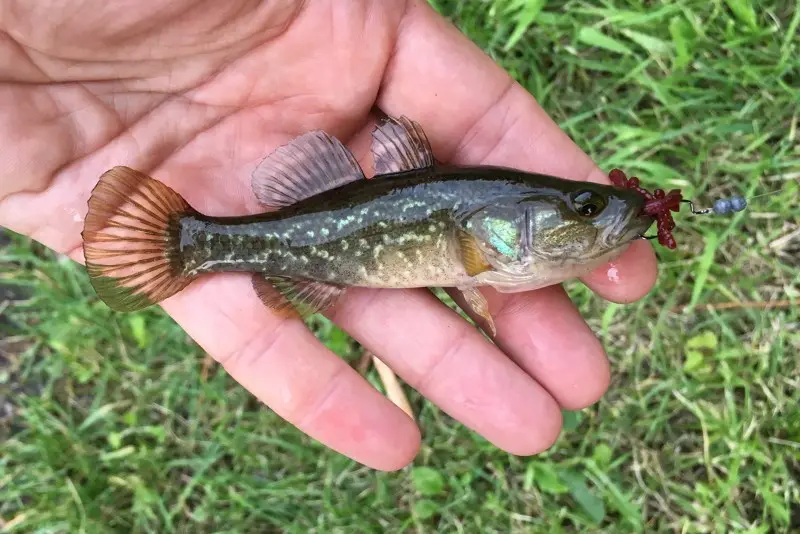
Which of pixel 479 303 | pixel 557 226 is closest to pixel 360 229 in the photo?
pixel 479 303

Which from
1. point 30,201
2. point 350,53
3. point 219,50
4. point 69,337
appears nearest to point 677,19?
point 350,53

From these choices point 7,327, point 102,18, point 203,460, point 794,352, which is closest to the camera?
point 102,18

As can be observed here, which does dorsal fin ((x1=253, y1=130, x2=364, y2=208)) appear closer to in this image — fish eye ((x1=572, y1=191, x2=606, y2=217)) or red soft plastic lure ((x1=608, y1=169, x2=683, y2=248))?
fish eye ((x1=572, y1=191, x2=606, y2=217))

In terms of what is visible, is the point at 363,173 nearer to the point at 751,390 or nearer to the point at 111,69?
the point at 111,69

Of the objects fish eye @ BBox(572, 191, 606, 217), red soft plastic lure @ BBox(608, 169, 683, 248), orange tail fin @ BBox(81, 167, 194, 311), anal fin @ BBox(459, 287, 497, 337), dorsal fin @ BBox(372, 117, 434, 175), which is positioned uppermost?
red soft plastic lure @ BBox(608, 169, 683, 248)

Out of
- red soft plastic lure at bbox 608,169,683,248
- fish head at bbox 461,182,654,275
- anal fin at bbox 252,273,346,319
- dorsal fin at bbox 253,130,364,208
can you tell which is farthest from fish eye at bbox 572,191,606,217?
anal fin at bbox 252,273,346,319

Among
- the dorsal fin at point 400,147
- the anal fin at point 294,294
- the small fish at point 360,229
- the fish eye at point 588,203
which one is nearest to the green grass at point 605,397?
the anal fin at point 294,294

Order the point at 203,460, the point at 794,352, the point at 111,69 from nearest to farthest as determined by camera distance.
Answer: the point at 111,69, the point at 794,352, the point at 203,460

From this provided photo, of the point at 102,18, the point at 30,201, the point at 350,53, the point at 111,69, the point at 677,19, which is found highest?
the point at 677,19
